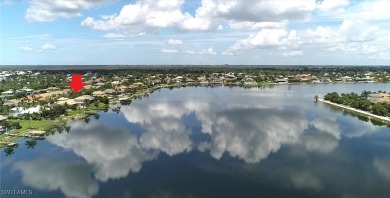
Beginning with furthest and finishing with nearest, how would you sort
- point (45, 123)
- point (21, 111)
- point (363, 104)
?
point (363, 104) → point (21, 111) → point (45, 123)

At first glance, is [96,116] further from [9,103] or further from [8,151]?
[8,151]

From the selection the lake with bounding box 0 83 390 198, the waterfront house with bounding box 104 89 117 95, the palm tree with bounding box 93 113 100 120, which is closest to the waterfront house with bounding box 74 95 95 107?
the palm tree with bounding box 93 113 100 120

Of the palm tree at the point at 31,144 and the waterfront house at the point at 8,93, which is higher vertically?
the waterfront house at the point at 8,93

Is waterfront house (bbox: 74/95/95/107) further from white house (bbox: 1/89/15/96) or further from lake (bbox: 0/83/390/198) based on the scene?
white house (bbox: 1/89/15/96)

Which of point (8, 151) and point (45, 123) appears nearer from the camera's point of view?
point (8, 151)

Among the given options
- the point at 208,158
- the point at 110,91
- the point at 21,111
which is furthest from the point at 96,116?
the point at 110,91

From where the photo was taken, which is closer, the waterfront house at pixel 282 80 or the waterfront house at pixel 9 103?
the waterfront house at pixel 9 103

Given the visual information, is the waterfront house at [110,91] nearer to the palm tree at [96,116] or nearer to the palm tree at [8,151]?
the palm tree at [96,116]

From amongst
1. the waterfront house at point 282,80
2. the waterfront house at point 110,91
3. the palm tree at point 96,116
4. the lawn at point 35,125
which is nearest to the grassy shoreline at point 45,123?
the lawn at point 35,125
